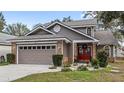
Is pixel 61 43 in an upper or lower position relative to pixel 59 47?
upper

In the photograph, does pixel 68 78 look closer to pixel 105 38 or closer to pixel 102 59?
pixel 102 59

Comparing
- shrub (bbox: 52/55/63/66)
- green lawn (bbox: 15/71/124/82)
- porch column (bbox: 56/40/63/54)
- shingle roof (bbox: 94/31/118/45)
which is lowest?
green lawn (bbox: 15/71/124/82)

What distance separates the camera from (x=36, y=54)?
24.8m

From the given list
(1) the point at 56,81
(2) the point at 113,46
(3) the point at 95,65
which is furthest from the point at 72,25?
(1) the point at 56,81

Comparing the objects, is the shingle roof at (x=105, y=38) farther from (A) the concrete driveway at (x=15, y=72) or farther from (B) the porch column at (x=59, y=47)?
(A) the concrete driveway at (x=15, y=72)

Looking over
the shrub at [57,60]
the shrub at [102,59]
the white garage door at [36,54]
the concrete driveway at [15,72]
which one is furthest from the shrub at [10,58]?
the shrub at [102,59]

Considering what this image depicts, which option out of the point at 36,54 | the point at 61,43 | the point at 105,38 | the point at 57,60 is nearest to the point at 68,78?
the point at 57,60

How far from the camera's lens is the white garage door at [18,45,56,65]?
24328mm

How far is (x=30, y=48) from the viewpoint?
25.1 metres

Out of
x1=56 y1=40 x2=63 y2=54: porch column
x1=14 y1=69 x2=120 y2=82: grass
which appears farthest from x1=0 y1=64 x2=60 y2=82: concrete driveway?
x1=56 y1=40 x2=63 y2=54: porch column

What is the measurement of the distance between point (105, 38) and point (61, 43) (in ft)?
25.1

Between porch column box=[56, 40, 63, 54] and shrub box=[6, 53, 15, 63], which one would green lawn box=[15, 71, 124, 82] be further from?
shrub box=[6, 53, 15, 63]

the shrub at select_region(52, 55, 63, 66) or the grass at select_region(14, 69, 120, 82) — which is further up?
the shrub at select_region(52, 55, 63, 66)
